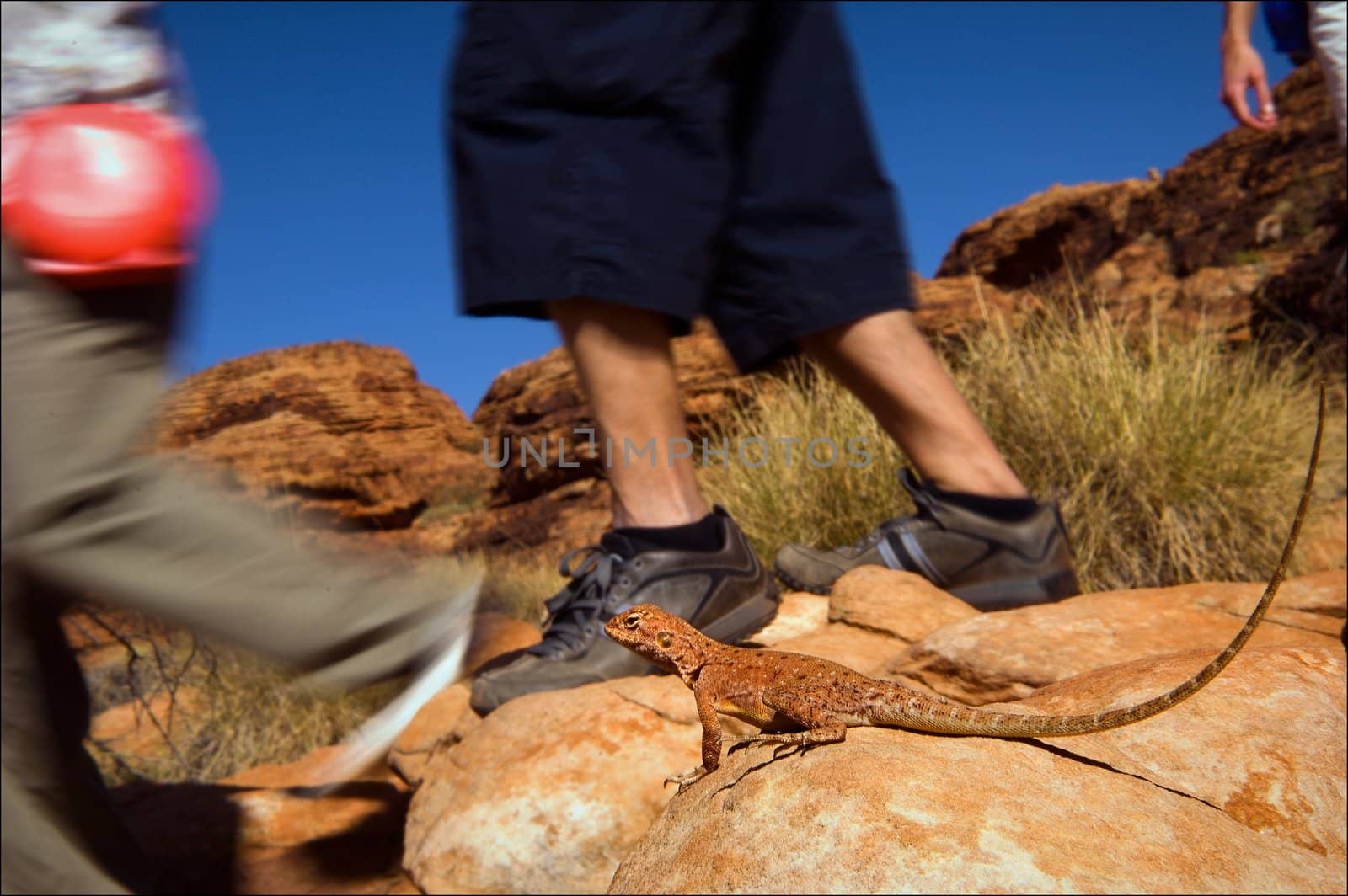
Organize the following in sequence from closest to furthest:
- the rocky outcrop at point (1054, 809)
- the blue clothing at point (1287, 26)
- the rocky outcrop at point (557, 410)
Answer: the rocky outcrop at point (1054, 809) → the blue clothing at point (1287, 26) → the rocky outcrop at point (557, 410)

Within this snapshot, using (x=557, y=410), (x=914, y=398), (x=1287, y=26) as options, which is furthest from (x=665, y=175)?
(x=557, y=410)

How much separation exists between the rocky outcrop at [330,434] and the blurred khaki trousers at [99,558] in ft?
8.32

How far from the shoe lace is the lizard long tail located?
1.23m

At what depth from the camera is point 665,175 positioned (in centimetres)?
262

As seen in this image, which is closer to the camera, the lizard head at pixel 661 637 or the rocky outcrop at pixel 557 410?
the lizard head at pixel 661 637

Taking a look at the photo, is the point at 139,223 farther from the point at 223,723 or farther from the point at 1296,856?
the point at 223,723

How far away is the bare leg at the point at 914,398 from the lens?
2779 mm

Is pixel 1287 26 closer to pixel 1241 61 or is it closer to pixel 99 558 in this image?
pixel 1241 61

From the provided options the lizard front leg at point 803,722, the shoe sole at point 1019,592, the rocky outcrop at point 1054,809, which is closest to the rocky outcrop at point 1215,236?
the shoe sole at point 1019,592

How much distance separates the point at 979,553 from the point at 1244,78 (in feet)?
9.02

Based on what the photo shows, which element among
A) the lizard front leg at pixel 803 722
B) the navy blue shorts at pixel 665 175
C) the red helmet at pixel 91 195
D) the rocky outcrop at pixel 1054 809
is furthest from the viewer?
the navy blue shorts at pixel 665 175

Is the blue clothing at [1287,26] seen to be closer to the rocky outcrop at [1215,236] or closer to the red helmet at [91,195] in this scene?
the red helmet at [91,195]

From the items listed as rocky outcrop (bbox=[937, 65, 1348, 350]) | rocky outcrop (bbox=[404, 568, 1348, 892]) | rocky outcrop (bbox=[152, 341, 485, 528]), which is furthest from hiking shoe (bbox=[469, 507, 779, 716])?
rocky outcrop (bbox=[937, 65, 1348, 350])

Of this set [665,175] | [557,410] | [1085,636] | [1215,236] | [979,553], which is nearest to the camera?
[1085,636]
